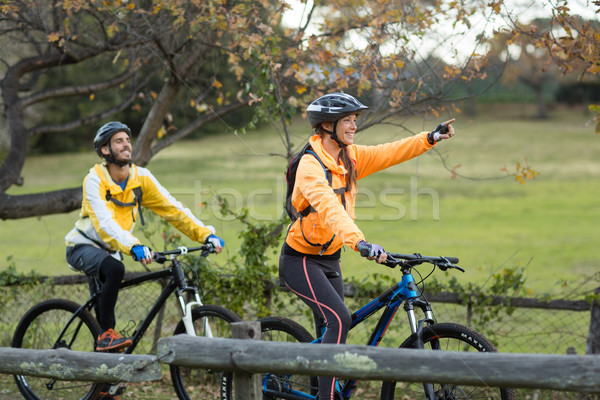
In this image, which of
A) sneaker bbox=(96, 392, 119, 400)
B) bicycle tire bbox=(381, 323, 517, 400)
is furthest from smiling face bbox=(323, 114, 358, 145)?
sneaker bbox=(96, 392, 119, 400)

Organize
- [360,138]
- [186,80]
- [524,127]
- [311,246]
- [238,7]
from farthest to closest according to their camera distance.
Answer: [524,127]
[186,80]
[360,138]
[238,7]
[311,246]

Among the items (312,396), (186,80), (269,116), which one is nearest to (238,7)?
(269,116)

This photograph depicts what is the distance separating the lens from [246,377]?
3.62 metres

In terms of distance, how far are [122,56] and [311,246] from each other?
4506mm

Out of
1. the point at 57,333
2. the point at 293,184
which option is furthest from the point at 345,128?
the point at 57,333

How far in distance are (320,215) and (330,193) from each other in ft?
0.44

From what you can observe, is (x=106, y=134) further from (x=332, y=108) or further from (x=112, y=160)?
(x=332, y=108)

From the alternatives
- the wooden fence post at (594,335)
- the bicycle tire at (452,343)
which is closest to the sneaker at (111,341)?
the bicycle tire at (452,343)

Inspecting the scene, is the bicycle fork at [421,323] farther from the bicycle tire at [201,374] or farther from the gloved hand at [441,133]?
the bicycle tire at [201,374]

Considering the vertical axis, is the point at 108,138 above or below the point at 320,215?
above

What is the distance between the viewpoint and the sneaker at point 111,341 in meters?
4.87

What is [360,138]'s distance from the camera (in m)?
6.88

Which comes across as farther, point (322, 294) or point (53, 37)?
point (53, 37)

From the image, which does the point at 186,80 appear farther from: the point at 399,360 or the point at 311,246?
the point at 399,360
